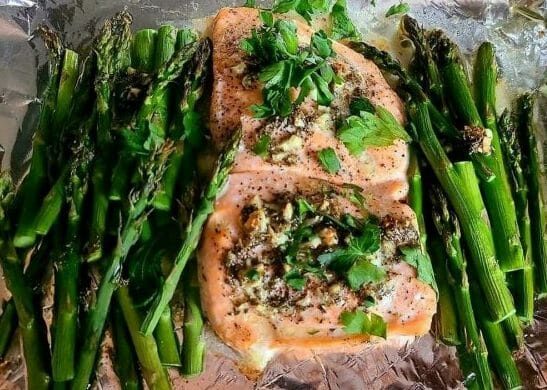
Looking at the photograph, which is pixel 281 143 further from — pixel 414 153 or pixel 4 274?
pixel 4 274

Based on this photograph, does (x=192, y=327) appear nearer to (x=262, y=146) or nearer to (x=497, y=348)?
(x=262, y=146)

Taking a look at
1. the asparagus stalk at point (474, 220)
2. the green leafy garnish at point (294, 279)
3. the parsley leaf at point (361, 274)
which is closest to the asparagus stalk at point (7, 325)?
the green leafy garnish at point (294, 279)

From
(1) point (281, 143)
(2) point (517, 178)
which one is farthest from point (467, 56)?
(1) point (281, 143)

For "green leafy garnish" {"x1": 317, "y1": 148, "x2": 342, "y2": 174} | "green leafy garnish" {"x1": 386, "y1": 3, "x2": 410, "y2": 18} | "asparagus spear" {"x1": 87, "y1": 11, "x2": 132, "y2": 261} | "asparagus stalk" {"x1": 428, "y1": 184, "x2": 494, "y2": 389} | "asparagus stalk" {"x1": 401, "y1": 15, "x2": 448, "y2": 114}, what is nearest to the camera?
"asparagus spear" {"x1": 87, "y1": 11, "x2": 132, "y2": 261}

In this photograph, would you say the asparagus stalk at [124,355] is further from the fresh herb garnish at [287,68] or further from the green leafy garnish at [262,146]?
the fresh herb garnish at [287,68]

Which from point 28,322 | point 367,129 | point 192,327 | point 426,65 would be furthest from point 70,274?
point 426,65

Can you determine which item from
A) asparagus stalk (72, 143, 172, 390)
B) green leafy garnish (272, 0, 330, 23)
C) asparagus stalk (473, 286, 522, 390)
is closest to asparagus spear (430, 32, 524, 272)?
asparagus stalk (473, 286, 522, 390)

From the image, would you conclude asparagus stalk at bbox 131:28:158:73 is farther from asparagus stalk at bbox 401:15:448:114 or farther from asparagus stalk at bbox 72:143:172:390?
asparagus stalk at bbox 401:15:448:114
